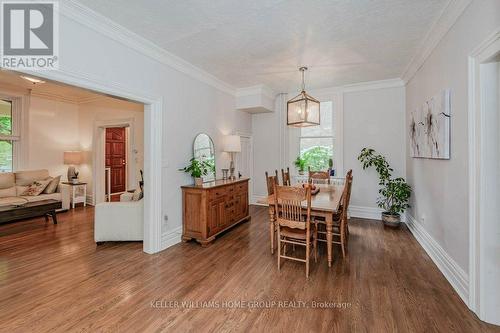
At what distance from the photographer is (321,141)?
18.4 feet

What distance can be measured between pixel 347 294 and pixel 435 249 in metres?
1.57

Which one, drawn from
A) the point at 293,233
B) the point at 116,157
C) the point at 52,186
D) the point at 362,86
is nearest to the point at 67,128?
the point at 116,157

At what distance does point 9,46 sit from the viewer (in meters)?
2.14

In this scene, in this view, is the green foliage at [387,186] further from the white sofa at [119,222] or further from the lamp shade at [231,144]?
the white sofa at [119,222]

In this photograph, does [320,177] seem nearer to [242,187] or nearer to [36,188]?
[242,187]

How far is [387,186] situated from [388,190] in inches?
5.4

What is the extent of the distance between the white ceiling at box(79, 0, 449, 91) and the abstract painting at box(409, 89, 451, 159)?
918 mm

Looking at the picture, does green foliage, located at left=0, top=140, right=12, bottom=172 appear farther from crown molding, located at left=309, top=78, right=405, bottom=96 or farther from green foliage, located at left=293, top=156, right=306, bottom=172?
crown molding, located at left=309, top=78, right=405, bottom=96

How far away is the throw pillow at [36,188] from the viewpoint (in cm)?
496

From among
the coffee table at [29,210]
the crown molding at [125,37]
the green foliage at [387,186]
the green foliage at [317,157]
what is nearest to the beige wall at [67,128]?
the coffee table at [29,210]

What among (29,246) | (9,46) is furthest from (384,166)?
(29,246)

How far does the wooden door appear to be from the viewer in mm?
7057

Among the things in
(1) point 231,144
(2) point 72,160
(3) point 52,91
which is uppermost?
(3) point 52,91

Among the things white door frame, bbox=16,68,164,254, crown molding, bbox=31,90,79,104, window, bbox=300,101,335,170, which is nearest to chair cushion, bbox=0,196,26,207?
crown molding, bbox=31,90,79,104
